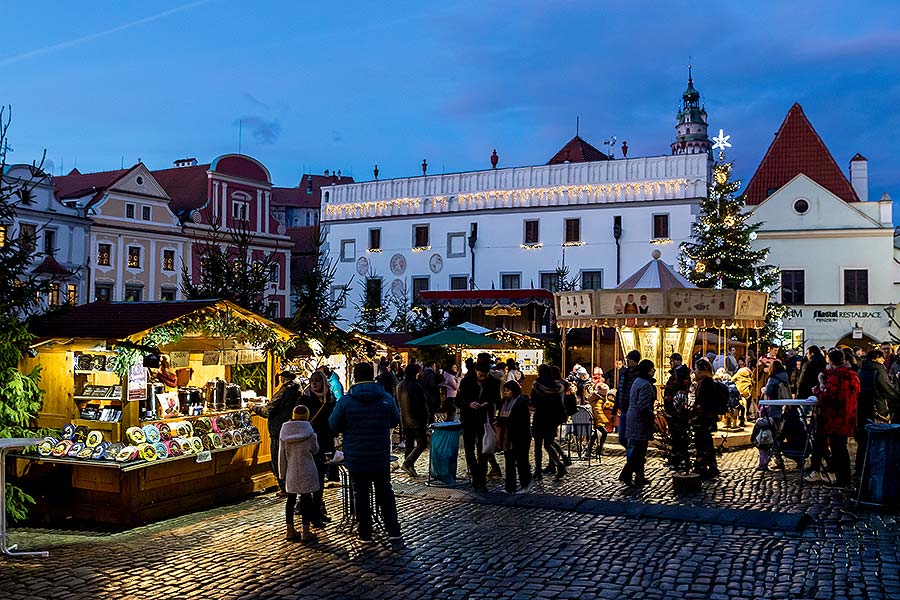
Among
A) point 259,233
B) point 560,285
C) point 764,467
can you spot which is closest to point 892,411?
point 764,467

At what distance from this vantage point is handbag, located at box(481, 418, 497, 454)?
1170cm

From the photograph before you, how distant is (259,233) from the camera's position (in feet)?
152

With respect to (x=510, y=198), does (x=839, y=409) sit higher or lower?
lower

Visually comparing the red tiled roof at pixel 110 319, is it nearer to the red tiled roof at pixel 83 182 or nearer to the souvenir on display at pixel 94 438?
the souvenir on display at pixel 94 438

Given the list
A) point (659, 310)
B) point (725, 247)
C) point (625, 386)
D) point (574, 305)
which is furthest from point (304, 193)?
point (625, 386)

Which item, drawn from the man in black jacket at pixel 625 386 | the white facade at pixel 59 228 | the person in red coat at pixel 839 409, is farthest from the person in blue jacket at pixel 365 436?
the white facade at pixel 59 228

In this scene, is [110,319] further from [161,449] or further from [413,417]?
[413,417]

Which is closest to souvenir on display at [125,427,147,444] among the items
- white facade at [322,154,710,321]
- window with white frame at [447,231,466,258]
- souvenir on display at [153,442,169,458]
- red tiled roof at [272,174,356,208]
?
souvenir on display at [153,442,169,458]

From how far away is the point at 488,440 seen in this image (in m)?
11.7

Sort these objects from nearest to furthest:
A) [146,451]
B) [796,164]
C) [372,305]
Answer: [146,451], [796,164], [372,305]

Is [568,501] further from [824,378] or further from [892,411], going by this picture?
[892,411]

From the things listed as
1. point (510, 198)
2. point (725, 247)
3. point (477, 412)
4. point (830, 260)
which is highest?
point (510, 198)

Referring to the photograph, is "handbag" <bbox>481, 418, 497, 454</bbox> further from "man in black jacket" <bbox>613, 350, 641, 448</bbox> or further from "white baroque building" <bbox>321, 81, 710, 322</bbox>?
"white baroque building" <bbox>321, 81, 710, 322</bbox>

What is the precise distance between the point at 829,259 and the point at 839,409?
1137 inches
